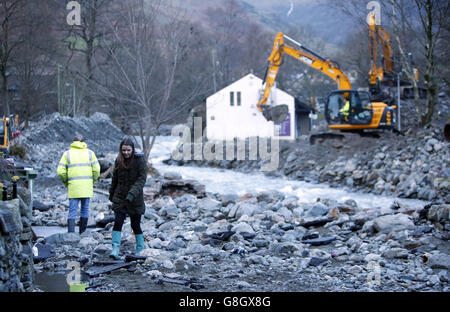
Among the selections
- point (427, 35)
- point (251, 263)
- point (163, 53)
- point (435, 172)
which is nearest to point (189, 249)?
point (251, 263)

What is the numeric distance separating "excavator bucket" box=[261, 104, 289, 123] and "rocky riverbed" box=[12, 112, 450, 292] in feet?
65.9

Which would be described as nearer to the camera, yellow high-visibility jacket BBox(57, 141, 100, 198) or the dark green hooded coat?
the dark green hooded coat

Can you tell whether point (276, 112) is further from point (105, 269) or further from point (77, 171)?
point (105, 269)

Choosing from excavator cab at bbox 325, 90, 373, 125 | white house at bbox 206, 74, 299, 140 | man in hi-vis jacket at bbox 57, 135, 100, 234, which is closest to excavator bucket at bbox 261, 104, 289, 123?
white house at bbox 206, 74, 299, 140

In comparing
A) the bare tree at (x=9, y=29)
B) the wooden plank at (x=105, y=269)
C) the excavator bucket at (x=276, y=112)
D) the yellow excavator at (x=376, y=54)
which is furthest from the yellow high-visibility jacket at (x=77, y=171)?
the excavator bucket at (x=276, y=112)

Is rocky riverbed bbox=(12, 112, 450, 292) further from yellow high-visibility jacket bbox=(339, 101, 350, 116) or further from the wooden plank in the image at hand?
yellow high-visibility jacket bbox=(339, 101, 350, 116)

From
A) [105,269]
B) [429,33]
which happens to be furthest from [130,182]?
[429,33]

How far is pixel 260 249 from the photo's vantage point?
860 centimetres

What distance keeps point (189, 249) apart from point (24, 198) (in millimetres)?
2524

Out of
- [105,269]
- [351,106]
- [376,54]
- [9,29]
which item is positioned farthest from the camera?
[376,54]

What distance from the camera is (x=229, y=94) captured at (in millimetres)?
38125
